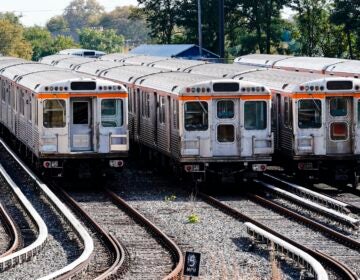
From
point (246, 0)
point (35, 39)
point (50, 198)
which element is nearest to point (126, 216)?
point (50, 198)

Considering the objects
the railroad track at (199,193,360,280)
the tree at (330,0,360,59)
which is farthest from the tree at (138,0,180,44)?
the railroad track at (199,193,360,280)

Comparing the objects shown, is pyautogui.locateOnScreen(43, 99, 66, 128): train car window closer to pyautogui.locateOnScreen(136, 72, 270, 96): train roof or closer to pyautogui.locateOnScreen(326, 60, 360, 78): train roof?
A: pyautogui.locateOnScreen(136, 72, 270, 96): train roof

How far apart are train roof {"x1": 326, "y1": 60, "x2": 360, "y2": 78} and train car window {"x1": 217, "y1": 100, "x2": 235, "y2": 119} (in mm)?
5595

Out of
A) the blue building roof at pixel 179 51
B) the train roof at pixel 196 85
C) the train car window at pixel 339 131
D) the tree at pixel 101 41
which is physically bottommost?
the train car window at pixel 339 131

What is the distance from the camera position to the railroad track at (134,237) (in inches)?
707

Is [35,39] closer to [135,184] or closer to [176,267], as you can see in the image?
[135,184]

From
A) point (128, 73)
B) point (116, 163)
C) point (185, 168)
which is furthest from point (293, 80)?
point (128, 73)

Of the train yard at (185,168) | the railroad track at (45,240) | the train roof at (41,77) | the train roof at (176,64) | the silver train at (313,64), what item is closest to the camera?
the railroad track at (45,240)

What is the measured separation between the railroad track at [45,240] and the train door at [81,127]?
1.17 metres

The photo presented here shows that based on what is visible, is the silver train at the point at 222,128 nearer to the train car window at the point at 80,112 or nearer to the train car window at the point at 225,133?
the train car window at the point at 225,133

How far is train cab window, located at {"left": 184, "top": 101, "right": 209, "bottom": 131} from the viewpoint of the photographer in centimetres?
2647

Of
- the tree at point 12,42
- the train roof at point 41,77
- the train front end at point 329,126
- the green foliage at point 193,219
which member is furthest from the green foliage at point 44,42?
the green foliage at point 193,219

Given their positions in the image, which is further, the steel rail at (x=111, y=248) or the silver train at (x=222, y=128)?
the silver train at (x=222, y=128)

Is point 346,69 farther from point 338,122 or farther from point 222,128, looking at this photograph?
point 222,128
